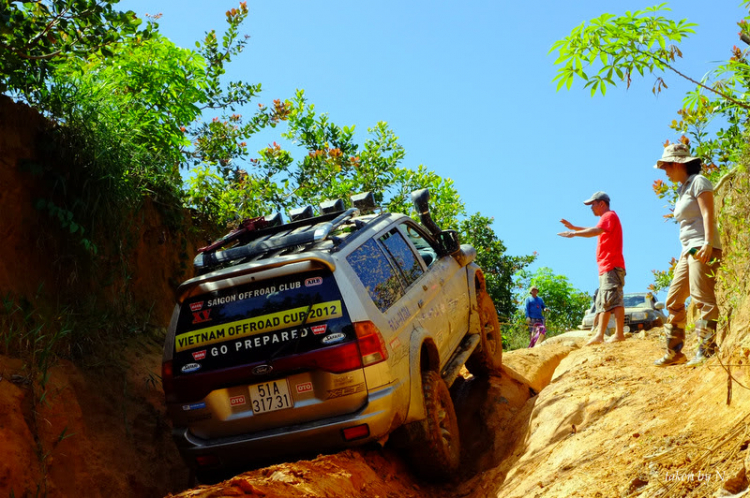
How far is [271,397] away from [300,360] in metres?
0.35

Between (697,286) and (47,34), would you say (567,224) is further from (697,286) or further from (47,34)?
(47,34)

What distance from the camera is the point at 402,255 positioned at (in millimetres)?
6316

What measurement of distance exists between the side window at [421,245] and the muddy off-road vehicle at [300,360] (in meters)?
1.12

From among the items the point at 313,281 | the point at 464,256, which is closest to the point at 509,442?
the point at 464,256

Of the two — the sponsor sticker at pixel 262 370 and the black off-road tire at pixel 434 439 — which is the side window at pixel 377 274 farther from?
the sponsor sticker at pixel 262 370

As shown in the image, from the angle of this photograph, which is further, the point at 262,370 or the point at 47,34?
the point at 47,34

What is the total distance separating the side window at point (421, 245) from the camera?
6.96m

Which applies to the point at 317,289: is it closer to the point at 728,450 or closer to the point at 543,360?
the point at 728,450

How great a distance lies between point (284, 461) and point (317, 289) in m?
1.28

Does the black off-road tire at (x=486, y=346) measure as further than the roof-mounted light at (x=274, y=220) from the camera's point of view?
Yes

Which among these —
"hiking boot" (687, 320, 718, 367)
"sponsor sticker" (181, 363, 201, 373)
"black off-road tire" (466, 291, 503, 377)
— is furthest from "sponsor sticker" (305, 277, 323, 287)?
"black off-road tire" (466, 291, 503, 377)

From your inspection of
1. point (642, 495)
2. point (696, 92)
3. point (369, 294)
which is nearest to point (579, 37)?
point (696, 92)

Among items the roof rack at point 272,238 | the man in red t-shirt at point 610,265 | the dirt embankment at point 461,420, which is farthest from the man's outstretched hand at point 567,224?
the roof rack at point 272,238

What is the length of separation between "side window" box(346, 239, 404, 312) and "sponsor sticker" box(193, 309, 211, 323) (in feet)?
3.63
